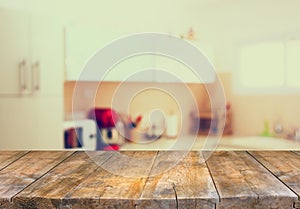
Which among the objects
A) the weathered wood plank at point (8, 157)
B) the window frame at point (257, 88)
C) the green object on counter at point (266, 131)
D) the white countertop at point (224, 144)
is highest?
the window frame at point (257, 88)

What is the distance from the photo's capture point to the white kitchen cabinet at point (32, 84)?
8.77 ft

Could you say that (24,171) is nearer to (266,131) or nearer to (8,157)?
(8,157)

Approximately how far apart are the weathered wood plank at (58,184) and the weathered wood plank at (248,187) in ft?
1.05

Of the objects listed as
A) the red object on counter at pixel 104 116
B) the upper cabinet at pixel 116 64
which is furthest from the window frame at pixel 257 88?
the red object on counter at pixel 104 116

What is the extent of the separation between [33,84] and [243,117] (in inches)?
69.6

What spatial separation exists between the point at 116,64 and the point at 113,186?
226 cm

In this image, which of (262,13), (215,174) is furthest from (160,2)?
(215,174)

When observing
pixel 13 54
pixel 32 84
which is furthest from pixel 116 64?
pixel 13 54

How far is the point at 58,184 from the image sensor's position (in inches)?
33.7

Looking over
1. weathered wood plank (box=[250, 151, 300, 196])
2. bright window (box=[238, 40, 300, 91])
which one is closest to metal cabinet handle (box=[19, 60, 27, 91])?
bright window (box=[238, 40, 300, 91])

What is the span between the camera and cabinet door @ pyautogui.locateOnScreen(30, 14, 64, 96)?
272cm

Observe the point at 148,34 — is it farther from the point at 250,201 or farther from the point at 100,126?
the point at 250,201

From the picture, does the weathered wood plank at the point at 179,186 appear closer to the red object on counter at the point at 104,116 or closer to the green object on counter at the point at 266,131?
the red object on counter at the point at 104,116

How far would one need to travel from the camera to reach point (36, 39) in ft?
8.96
